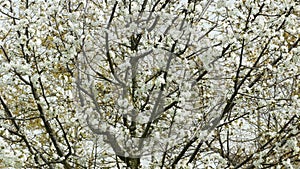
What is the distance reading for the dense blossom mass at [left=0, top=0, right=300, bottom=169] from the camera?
15.2ft

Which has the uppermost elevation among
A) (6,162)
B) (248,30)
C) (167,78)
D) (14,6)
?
(14,6)

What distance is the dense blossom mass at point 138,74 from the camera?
4.63 m

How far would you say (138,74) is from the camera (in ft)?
15.9

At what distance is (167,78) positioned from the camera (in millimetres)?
4473

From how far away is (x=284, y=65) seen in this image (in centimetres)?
491

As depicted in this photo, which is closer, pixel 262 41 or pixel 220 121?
pixel 220 121

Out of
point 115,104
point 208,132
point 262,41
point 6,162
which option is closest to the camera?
point 6,162

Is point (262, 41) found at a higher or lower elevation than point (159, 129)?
higher

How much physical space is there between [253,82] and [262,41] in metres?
0.57

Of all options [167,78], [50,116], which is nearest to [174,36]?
[167,78]

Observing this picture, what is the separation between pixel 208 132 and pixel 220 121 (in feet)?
1.24

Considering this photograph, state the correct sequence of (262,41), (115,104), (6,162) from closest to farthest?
(6,162)
(115,104)
(262,41)

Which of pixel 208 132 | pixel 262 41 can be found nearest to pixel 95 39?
pixel 208 132

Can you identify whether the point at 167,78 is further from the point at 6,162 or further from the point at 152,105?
the point at 6,162
